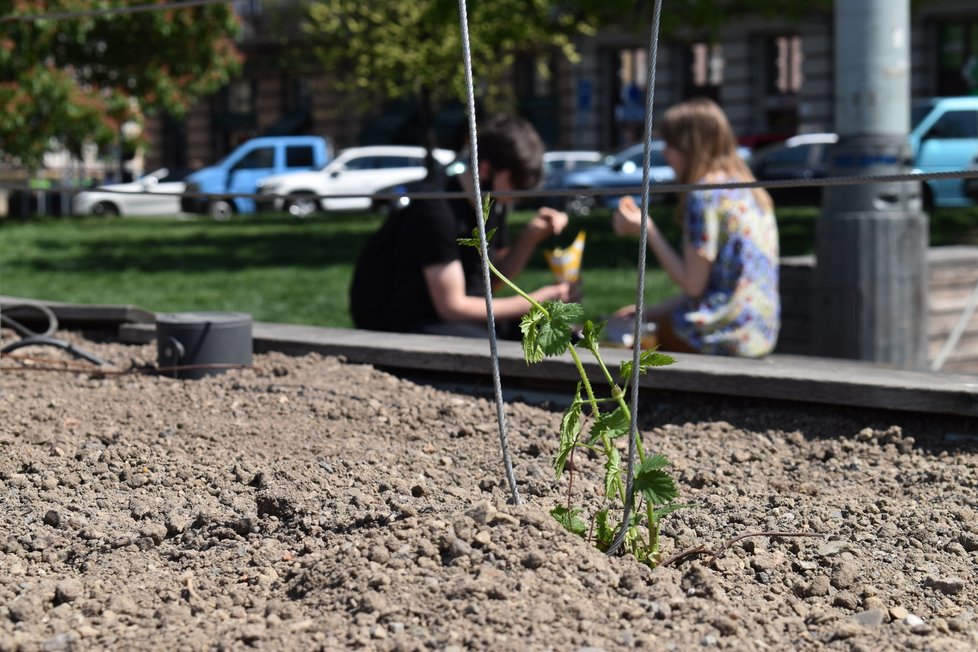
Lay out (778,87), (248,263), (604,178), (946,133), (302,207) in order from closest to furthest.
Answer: (248,263) < (946,133) < (604,178) < (302,207) < (778,87)

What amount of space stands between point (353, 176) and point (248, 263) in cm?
1486

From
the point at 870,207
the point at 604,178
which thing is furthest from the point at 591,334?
the point at 604,178

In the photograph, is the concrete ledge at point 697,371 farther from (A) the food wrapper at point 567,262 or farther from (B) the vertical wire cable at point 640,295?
(B) the vertical wire cable at point 640,295

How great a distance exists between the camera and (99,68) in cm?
2448

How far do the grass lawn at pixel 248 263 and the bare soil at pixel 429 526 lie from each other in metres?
5.10

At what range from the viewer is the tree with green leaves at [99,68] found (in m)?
22.4

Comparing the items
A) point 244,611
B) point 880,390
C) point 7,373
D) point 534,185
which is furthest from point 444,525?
point 534,185

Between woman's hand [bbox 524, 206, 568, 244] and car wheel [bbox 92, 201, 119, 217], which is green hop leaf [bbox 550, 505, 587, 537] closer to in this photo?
woman's hand [bbox 524, 206, 568, 244]

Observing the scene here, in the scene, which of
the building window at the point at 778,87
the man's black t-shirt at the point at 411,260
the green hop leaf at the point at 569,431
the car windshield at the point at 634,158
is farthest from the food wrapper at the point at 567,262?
the building window at the point at 778,87

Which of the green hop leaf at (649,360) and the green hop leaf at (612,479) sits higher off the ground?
the green hop leaf at (649,360)

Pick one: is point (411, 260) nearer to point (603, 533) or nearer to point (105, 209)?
point (603, 533)

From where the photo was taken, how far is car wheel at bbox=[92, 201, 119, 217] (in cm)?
2892

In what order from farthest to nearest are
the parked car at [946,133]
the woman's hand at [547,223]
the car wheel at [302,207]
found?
the car wheel at [302,207] < the parked car at [946,133] < the woman's hand at [547,223]

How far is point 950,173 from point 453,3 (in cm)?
1260
